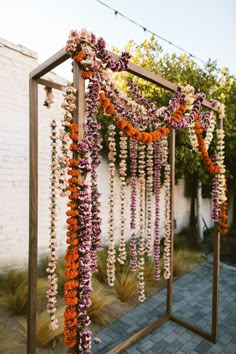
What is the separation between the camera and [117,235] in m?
6.11

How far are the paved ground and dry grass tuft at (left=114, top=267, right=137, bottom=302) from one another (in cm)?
23

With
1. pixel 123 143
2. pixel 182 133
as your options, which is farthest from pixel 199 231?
pixel 123 143

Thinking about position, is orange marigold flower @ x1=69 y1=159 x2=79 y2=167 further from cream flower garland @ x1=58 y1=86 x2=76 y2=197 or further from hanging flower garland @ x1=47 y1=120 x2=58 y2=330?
hanging flower garland @ x1=47 y1=120 x2=58 y2=330

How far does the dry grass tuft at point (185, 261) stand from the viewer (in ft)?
16.8

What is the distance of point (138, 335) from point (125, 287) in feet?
3.31

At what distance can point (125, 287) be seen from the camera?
13.1ft

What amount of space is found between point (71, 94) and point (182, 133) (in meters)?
4.32

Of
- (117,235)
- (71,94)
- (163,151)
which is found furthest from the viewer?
(117,235)

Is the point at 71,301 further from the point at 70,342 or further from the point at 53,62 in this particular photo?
the point at 53,62

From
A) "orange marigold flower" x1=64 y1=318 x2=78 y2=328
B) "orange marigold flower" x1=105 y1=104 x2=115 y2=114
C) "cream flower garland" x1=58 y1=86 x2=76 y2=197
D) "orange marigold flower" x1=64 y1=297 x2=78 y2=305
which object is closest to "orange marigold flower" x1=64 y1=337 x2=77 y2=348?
"orange marigold flower" x1=64 y1=318 x2=78 y2=328

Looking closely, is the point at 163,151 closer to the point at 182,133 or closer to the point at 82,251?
the point at 82,251

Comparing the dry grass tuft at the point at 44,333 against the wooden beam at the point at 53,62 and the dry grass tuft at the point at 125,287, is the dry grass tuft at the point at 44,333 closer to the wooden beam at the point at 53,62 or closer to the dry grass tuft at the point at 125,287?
the dry grass tuft at the point at 125,287

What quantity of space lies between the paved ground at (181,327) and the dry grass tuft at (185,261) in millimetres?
248

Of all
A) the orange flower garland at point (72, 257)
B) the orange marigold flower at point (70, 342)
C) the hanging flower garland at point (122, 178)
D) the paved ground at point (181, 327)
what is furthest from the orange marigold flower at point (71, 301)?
the paved ground at point (181, 327)
